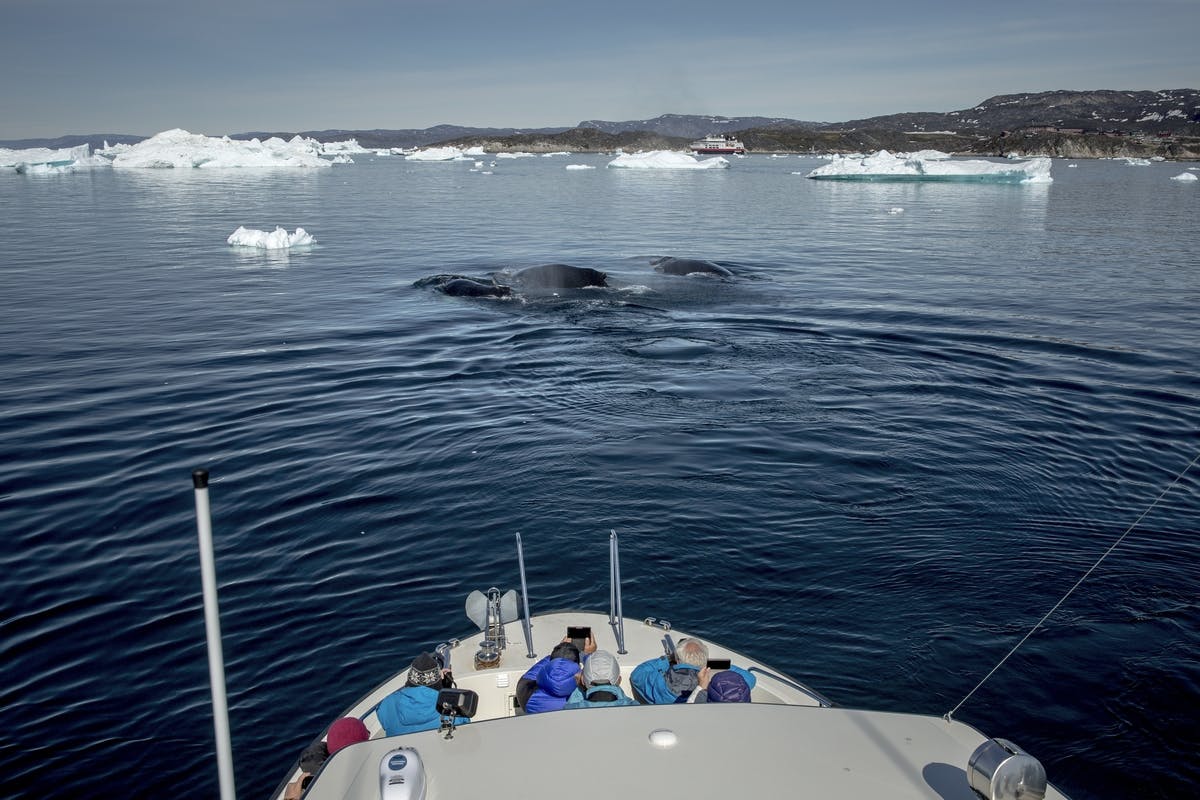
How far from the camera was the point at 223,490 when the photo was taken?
1498 cm

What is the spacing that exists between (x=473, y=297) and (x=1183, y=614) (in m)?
25.4

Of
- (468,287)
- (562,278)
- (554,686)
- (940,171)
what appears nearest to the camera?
(554,686)

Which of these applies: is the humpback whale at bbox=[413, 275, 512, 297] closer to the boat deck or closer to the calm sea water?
the calm sea water

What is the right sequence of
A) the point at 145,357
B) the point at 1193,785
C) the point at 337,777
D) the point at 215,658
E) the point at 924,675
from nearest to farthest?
the point at 215,658 → the point at 337,777 → the point at 1193,785 → the point at 924,675 → the point at 145,357

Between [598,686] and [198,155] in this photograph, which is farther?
[198,155]

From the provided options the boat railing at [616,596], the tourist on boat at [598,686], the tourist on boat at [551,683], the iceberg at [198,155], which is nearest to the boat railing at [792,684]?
the boat railing at [616,596]

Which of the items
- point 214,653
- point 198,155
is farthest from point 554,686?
point 198,155

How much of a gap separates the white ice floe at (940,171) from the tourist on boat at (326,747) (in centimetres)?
9907

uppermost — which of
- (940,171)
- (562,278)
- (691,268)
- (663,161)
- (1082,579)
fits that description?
(663,161)

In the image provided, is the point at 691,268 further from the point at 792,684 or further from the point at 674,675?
the point at 674,675

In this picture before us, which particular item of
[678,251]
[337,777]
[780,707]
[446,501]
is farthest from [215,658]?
[678,251]

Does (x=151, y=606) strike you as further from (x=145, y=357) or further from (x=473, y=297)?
(x=473, y=297)

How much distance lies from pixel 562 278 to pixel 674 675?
27.5 meters

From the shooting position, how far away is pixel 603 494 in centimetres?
1489
